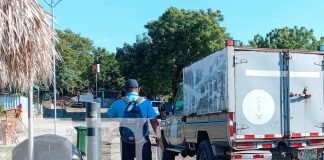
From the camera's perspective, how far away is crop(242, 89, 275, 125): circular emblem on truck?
925 cm

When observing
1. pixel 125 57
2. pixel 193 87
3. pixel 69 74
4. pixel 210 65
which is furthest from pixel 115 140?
pixel 69 74

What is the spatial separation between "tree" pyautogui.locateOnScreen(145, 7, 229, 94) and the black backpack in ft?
103

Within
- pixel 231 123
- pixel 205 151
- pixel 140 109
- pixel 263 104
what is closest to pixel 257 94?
pixel 263 104

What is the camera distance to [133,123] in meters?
6.87

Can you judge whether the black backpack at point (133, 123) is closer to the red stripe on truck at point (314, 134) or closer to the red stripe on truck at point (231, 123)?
the red stripe on truck at point (231, 123)

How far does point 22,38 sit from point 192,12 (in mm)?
36073

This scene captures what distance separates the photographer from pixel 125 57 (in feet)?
142

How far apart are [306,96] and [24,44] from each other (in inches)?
238

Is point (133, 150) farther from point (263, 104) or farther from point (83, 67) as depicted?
point (83, 67)

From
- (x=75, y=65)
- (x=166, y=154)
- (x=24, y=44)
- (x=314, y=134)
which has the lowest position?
(x=166, y=154)

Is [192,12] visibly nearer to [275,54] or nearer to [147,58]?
[147,58]

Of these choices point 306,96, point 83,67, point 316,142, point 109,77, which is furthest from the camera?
point 83,67

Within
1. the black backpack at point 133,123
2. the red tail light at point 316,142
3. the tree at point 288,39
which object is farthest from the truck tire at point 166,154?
the tree at point 288,39

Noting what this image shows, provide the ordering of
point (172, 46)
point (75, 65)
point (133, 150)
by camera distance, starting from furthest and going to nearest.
→ point (75, 65) < point (172, 46) < point (133, 150)
